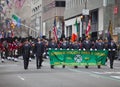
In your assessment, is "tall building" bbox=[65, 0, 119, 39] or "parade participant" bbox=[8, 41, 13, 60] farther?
"tall building" bbox=[65, 0, 119, 39]

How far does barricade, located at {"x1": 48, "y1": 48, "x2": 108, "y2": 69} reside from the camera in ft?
104

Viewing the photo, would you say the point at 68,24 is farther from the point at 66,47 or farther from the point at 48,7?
the point at 66,47

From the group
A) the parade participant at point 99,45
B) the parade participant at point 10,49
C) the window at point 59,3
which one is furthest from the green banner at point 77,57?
the window at point 59,3

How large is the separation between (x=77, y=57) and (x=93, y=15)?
43.0 m

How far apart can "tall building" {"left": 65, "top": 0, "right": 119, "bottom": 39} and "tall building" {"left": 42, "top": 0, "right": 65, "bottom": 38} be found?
26.2ft

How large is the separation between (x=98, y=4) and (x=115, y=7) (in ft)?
24.8

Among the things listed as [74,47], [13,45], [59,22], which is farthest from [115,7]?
[59,22]

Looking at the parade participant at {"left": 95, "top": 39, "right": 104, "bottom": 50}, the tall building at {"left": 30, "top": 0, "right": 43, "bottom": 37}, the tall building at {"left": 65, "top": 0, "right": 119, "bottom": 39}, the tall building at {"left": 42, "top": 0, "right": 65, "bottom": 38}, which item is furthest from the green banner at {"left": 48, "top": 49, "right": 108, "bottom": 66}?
the tall building at {"left": 30, "top": 0, "right": 43, "bottom": 37}

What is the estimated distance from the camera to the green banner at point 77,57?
31.6 meters

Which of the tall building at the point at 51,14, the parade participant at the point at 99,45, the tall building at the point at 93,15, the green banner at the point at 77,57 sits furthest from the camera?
the tall building at the point at 51,14

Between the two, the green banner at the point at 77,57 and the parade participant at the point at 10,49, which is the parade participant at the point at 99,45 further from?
the parade participant at the point at 10,49

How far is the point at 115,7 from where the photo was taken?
61406 millimetres

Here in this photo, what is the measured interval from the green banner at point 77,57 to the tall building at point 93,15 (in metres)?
25.2

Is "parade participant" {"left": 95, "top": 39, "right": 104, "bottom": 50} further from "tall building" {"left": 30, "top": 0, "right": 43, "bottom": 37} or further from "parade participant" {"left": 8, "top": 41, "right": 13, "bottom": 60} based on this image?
"tall building" {"left": 30, "top": 0, "right": 43, "bottom": 37}
